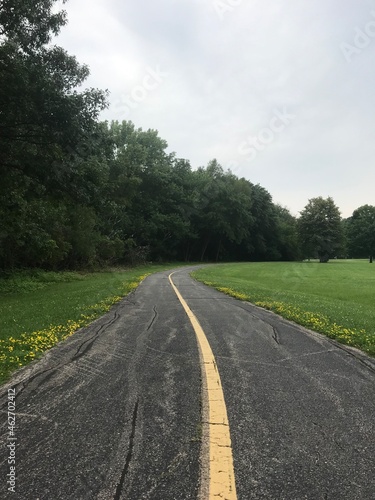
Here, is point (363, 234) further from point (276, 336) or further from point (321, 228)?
point (276, 336)

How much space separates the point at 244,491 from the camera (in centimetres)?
244

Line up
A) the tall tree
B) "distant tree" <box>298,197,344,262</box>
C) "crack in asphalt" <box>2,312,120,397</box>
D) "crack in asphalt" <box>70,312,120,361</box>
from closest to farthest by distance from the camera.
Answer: "crack in asphalt" <box>2,312,120,397</box>
"crack in asphalt" <box>70,312,120,361</box>
the tall tree
"distant tree" <box>298,197,344,262</box>

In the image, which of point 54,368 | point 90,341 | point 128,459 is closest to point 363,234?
point 90,341

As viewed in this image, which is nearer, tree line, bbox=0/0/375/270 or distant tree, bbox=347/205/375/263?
tree line, bbox=0/0/375/270

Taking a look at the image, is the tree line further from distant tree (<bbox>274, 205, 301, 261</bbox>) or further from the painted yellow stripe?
the painted yellow stripe

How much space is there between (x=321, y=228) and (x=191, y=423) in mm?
87546

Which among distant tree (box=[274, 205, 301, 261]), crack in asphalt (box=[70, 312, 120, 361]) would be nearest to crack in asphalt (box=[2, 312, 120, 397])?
crack in asphalt (box=[70, 312, 120, 361])

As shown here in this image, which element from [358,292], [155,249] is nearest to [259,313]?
[358,292]

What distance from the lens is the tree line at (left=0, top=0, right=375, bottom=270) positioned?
1327 centimetres

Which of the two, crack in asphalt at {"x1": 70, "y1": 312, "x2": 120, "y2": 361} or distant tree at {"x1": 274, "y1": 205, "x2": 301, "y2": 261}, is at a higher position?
distant tree at {"x1": 274, "y1": 205, "x2": 301, "y2": 261}

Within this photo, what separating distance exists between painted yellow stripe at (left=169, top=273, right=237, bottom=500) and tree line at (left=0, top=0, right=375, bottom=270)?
11.7m

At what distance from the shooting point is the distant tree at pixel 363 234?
8930 cm

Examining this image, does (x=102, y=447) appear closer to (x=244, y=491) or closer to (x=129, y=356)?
(x=244, y=491)

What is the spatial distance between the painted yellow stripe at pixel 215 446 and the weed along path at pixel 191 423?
1 cm
